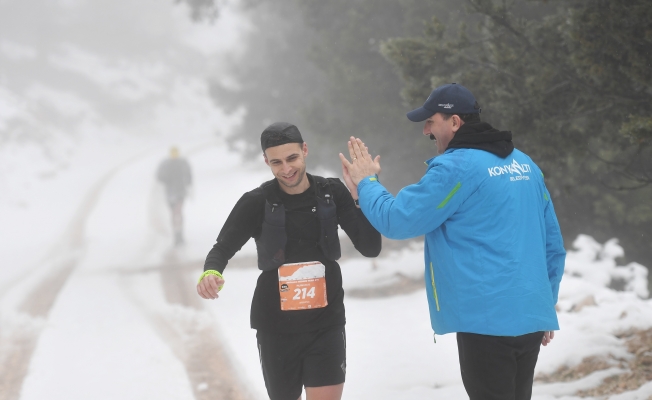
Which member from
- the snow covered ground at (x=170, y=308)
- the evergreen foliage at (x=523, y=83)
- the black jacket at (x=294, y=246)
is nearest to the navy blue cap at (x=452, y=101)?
the black jacket at (x=294, y=246)

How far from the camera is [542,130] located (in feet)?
20.1

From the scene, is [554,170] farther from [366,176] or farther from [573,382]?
[366,176]

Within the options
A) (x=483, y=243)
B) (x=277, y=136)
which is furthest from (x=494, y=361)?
(x=277, y=136)

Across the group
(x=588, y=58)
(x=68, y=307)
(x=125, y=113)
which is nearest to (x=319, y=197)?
(x=588, y=58)

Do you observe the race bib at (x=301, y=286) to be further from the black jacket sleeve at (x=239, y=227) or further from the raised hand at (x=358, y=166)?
the raised hand at (x=358, y=166)

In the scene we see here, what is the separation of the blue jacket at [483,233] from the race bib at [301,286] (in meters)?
0.66

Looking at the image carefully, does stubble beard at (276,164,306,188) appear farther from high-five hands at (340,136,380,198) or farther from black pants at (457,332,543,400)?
black pants at (457,332,543,400)

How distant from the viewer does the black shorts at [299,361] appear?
3383 mm

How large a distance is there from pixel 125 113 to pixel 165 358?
4678 centimetres

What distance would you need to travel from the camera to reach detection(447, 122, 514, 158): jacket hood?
2.92 m

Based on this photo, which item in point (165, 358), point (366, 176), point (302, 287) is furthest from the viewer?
point (165, 358)

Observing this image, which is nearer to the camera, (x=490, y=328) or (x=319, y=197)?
(x=490, y=328)

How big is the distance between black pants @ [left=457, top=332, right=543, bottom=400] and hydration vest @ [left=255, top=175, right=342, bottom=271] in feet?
3.03

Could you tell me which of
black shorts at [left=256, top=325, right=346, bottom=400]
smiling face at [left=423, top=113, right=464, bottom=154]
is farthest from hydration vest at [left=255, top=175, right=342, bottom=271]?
smiling face at [left=423, top=113, right=464, bottom=154]
